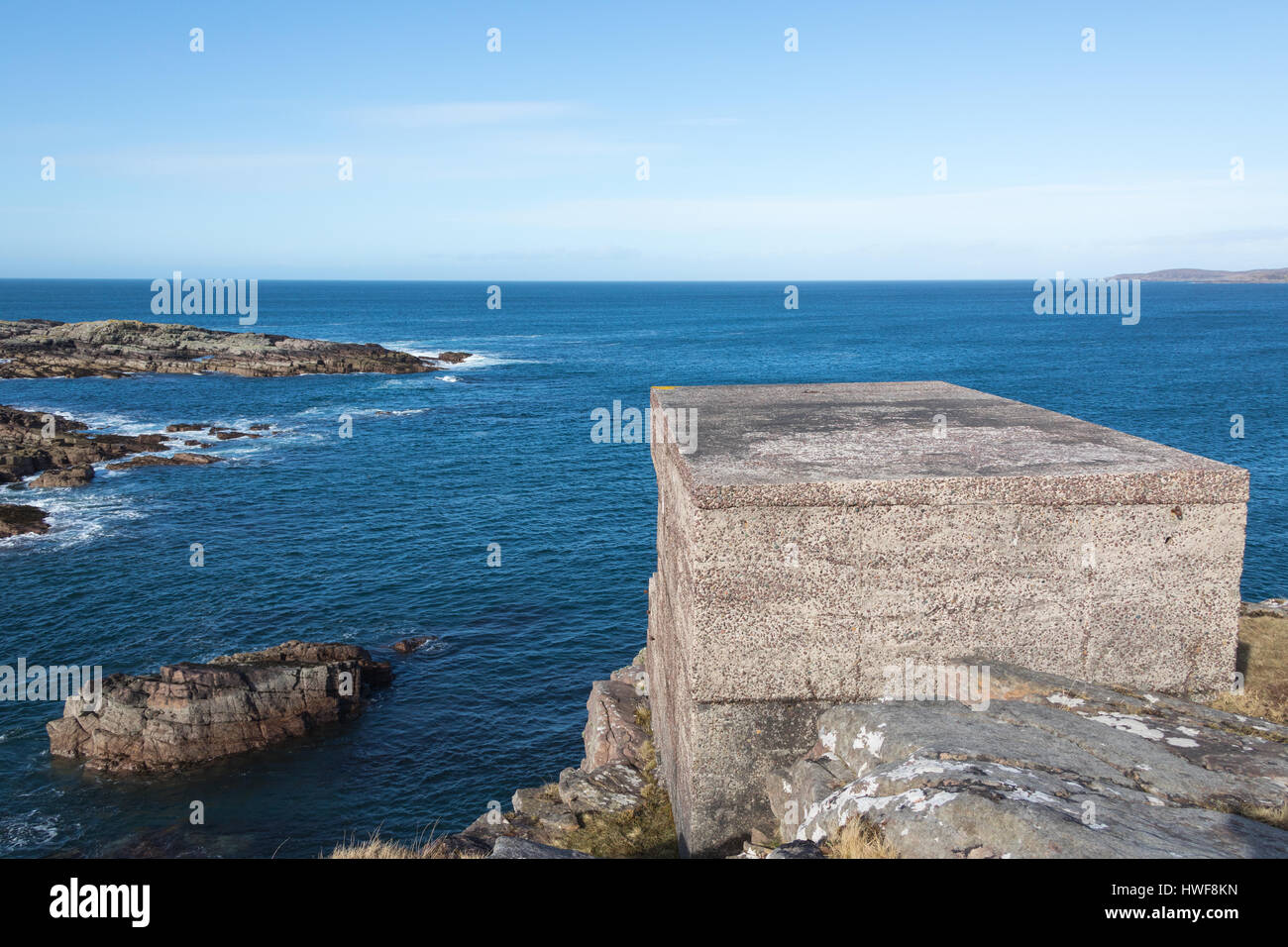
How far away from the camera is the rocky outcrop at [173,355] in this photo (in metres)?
85.4

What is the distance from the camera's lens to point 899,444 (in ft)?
30.3

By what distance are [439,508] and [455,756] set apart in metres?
20.3

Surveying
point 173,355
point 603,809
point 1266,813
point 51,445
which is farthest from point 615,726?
point 173,355

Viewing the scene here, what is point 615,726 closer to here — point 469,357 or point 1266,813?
point 1266,813

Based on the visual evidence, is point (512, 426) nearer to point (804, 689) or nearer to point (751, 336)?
point (804, 689)

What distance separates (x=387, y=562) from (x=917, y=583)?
29.5 metres

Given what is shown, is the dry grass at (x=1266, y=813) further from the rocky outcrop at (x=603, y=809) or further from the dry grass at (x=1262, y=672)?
the rocky outcrop at (x=603, y=809)

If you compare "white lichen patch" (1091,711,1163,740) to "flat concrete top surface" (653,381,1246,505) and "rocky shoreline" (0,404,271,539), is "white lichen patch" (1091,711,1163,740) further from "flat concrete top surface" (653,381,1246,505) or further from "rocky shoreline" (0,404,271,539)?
"rocky shoreline" (0,404,271,539)

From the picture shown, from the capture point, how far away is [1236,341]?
107125 millimetres

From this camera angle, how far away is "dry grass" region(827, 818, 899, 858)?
17.5 ft

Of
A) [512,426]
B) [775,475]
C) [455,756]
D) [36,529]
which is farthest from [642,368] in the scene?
[775,475]

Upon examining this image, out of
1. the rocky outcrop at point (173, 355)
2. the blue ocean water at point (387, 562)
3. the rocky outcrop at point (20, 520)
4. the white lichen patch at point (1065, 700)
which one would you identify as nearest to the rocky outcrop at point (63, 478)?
the blue ocean water at point (387, 562)

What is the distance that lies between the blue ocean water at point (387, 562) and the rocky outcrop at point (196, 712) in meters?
0.63
